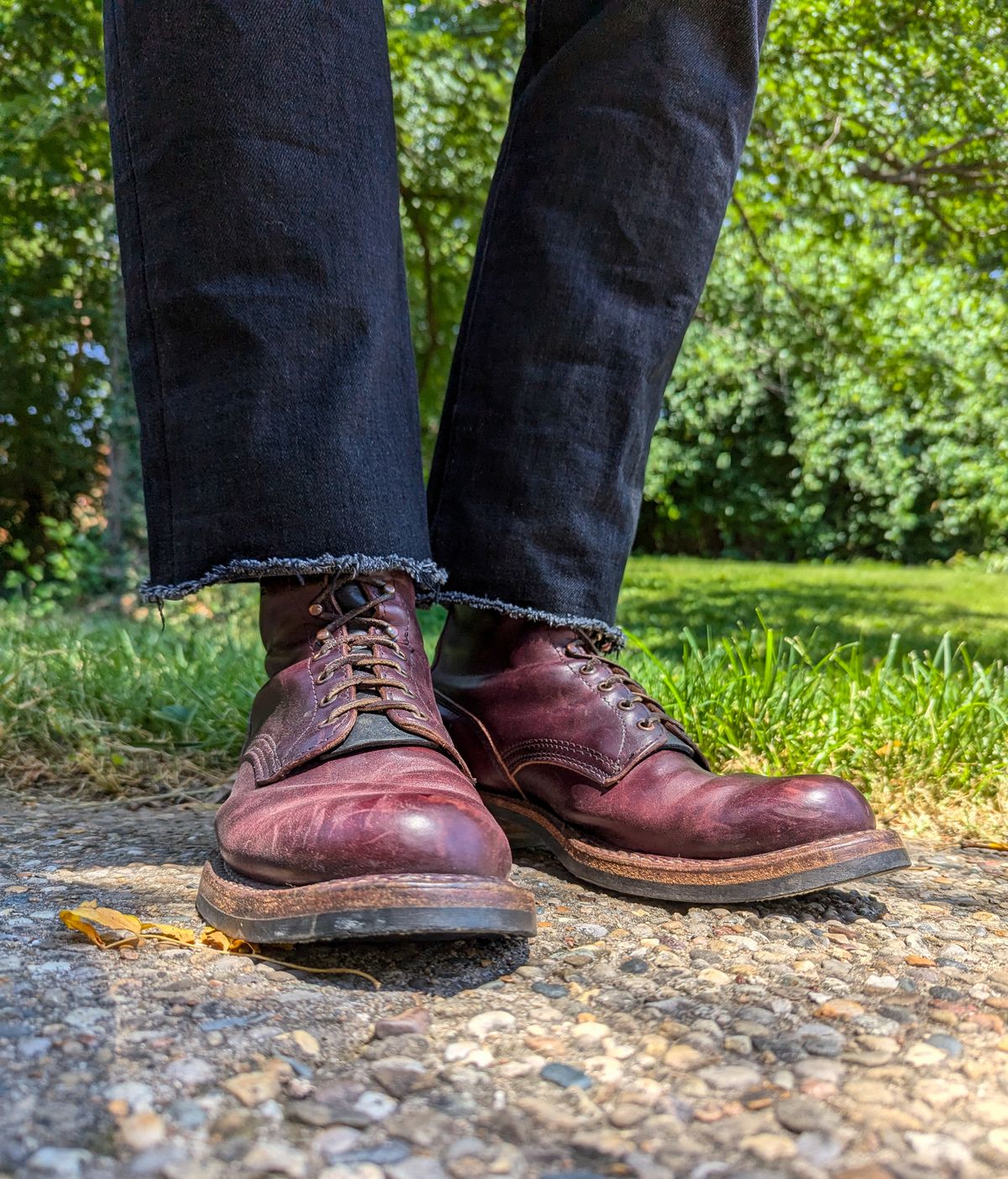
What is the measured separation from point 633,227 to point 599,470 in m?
0.31

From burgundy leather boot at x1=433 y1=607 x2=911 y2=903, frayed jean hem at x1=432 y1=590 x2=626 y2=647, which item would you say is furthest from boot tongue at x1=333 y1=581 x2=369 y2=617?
burgundy leather boot at x1=433 y1=607 x2=911 y2=903

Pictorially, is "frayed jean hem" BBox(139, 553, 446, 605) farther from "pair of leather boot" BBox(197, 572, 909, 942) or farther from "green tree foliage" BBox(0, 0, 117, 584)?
"green tree foliage" BBox(0, 0, 117, 584)

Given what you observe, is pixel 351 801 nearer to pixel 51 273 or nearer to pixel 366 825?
pixel 366 825

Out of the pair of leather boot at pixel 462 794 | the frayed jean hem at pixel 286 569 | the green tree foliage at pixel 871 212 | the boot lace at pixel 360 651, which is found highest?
the green tree foliage at pixel 871 212

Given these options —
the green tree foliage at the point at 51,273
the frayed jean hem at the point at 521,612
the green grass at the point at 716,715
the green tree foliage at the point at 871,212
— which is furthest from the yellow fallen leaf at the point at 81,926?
the green tree foliage at the point at 51,273

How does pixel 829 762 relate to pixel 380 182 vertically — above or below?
below

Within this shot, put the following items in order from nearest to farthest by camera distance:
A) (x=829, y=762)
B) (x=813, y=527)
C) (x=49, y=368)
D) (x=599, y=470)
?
(x=599, y=470) < (x=829, y=762) < (x=49, y=368) < (x=813, y=527)

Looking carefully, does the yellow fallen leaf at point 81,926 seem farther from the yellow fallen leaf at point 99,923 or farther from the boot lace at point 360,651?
the boot lace at point 360,651

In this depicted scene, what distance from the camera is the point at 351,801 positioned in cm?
100

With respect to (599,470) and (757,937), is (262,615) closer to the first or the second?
(599,470)

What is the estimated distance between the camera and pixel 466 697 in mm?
1433

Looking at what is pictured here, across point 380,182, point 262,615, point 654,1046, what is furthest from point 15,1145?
point 380,182

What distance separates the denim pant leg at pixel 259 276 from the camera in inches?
43.9

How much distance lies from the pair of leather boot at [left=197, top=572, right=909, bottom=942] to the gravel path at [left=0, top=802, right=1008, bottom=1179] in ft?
0.22
